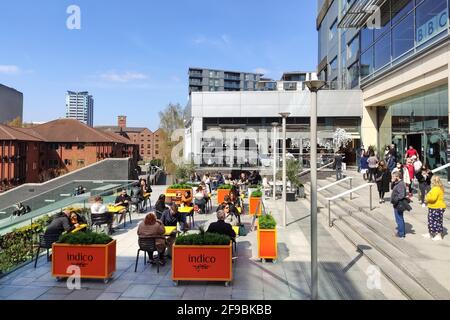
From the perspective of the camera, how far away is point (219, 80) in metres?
128

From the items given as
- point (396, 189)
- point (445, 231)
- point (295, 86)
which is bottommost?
point (445, 231)

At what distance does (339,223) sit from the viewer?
12.0m

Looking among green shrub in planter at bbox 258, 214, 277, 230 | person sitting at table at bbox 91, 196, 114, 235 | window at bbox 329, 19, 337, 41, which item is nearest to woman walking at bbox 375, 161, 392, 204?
→ green shrub in planter at bbox 258, 214, 277, 230

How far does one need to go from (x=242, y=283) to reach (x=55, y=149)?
66470 millimetres

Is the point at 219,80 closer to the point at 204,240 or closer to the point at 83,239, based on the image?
the point at 83,239

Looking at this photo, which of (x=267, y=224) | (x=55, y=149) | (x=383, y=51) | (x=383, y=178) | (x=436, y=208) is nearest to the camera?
(x=267, y=224)

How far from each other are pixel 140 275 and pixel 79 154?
62.4 m

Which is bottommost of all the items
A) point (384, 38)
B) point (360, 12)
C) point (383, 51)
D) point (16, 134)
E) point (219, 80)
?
point (16, 134)

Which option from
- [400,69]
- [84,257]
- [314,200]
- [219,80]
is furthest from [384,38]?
[219,80]

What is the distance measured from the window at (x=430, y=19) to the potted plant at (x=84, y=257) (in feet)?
54.0

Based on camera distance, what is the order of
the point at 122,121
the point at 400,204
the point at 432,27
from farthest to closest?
1. the point at 122,121
2. the point at 432,27
3. the point at 400,204

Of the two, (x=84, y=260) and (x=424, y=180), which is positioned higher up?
(x=424, y=180)

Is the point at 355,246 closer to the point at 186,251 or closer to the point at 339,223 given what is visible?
the point at 339,223
